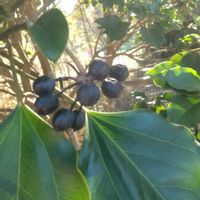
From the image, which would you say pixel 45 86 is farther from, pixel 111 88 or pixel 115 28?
pixel 115 28

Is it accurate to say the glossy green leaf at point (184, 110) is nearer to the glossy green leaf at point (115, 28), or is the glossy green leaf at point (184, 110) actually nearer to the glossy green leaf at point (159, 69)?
the glossy green leaf at point (159, 69)

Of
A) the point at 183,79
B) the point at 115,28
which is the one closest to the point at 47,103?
the point at 183,79

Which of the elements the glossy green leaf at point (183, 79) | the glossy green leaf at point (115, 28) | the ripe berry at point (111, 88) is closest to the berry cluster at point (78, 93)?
the ripe berry at point (111, 88)

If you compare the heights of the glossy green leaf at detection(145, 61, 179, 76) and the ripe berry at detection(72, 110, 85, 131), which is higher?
the glossy green leaf at detection(145, 61, 179, 76)

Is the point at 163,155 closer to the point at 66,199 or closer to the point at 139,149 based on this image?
the point at 139,149

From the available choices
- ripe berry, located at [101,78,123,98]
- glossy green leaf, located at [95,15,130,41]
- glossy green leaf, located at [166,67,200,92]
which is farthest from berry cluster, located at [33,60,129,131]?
glossy green leaf, located at [95,15,130,41]

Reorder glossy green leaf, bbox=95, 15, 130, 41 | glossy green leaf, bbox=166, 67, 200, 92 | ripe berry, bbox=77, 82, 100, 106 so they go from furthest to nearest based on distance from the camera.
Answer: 1. glossy green leaf, bbox=95, 15, 130, 41
2. glossy green leaf, bbox=166, 67, 200, 92
3. ripe berry, bbox=77, 82, 100, 106

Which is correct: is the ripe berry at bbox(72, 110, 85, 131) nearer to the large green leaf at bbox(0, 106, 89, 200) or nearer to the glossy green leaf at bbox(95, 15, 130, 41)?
the large green leaf at bbox(0, 106, 89, 200)
